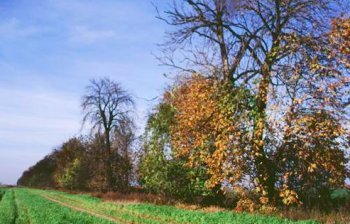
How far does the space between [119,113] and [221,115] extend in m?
28.0

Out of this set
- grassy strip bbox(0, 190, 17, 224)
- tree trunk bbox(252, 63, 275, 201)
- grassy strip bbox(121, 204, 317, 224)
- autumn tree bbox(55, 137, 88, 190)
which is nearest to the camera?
grassy strip bbox(121, 204, 317, 224)

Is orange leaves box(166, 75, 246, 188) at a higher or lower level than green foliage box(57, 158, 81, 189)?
lower

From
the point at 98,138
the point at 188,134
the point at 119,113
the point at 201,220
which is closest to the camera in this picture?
the point at 201,220

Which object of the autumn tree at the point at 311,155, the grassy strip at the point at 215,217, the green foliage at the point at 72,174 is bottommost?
the grassy strip at the point at 215,217

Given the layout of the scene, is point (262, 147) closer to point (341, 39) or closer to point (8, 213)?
point (341, 39)

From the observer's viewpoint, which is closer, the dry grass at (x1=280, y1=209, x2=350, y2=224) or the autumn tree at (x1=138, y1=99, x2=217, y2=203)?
the dry grass at (x1=280, y1=209, x2=350, y2=224)

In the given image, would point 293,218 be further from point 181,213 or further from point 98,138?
point 98,138

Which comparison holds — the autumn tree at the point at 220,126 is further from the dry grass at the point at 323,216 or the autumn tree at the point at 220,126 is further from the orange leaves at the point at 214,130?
the dry grass at the point at 323,216

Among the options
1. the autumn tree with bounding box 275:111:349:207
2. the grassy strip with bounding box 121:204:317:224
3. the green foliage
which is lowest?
the grassy strip with bounding box 121:204:317:224

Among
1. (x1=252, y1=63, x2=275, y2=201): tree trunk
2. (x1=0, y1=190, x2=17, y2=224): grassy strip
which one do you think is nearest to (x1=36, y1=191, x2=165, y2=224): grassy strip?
(x1=252, y1=63, x2=275, y2=201): tree trunk

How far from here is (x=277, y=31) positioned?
20.2 metres

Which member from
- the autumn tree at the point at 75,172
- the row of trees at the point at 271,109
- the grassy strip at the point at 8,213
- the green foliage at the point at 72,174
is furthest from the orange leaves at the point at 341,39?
the green foliage at the point at 72,174

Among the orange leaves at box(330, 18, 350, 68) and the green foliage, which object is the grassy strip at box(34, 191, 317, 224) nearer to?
the orange leaves at box(330, 18, 350, 68)

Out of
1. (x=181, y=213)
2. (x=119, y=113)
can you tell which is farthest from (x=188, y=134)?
(x=119, y=113)
